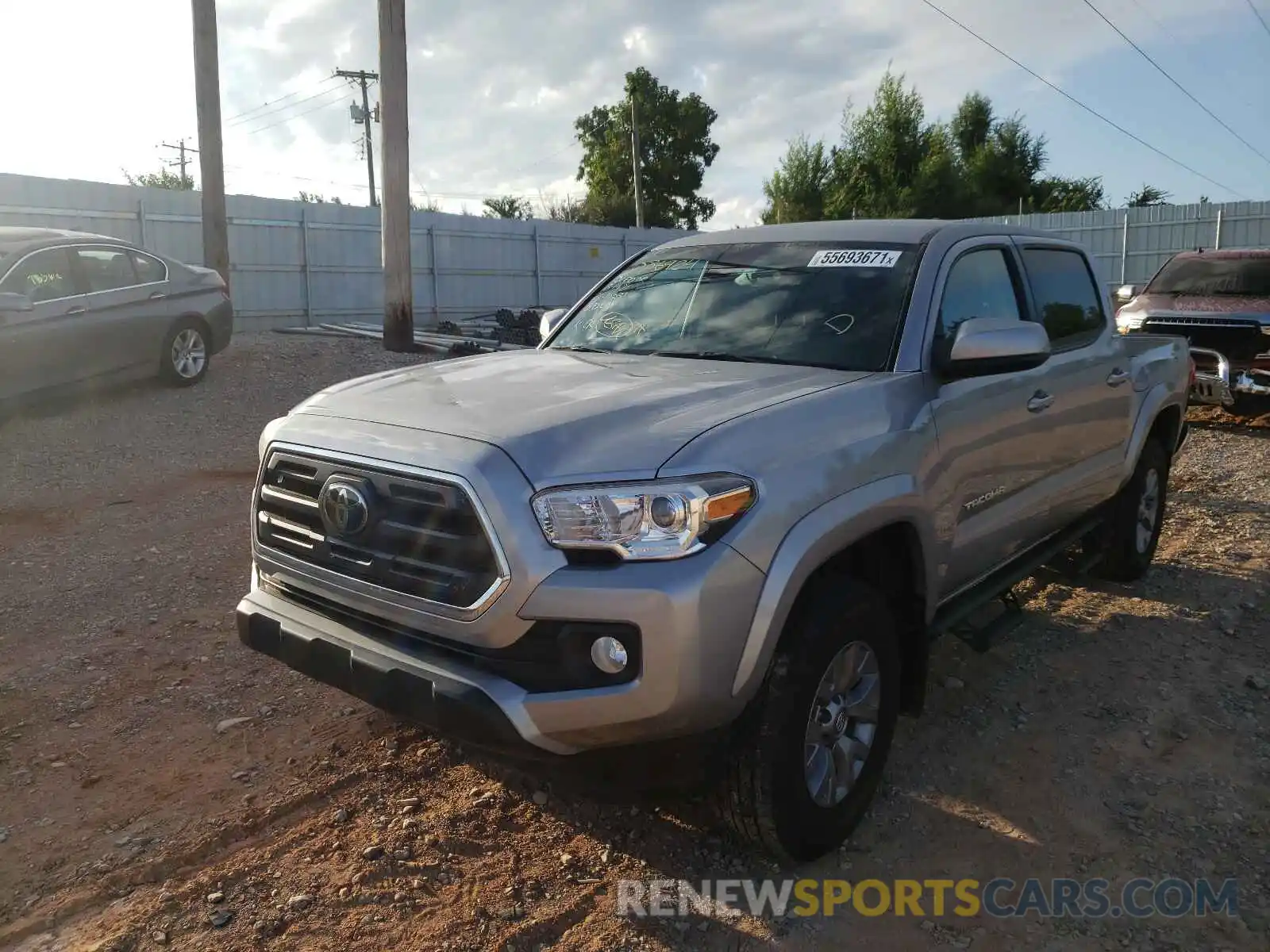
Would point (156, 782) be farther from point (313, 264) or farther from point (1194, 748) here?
point (313, 264)

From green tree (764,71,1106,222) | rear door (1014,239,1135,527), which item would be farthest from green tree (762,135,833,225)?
rear door (1014,239,1135,527)

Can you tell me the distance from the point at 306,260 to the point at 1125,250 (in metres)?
20.0

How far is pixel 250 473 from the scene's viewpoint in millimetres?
7953

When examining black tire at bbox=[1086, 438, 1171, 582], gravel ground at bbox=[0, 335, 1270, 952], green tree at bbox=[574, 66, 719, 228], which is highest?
green tree at bbox=[574, 66, 719, 228]

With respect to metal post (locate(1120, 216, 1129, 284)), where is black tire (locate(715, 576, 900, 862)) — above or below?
below

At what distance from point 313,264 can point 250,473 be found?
13.5 meters

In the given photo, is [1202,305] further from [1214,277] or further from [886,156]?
[886,156]

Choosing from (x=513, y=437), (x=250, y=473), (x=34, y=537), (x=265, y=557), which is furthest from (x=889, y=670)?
(x=250, y=473)

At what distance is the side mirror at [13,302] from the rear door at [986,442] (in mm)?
7553

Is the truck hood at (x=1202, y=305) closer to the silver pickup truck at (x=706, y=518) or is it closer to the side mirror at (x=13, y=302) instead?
the silver pickup truck at (x=706, y=518)

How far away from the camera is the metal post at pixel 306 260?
2012cm

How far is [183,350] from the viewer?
1046 centimetres

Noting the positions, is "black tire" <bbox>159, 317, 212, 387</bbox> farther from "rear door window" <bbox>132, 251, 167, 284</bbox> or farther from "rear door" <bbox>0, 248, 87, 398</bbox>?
"rear door" <bbox>0, 248, 87, 398</bbox>

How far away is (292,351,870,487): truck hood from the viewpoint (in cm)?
258
